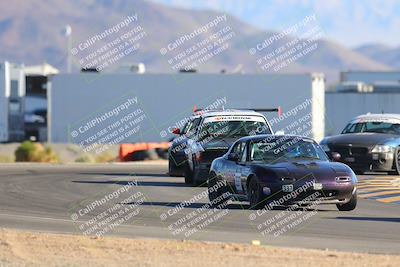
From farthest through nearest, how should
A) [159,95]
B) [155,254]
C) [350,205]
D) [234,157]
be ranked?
1. [159,95]
2. [234,157]
3. [350,205]
4. [155,254]

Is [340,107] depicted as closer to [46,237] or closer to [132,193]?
[132,193]

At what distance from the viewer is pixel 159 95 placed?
77.1 metres

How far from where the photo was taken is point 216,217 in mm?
16734

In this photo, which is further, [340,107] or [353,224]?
[340,107]

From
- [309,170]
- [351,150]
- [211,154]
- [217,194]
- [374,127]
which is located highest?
[374,127]

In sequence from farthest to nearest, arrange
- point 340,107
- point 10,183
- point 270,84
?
point 340,107, point 270,84, point 10,183

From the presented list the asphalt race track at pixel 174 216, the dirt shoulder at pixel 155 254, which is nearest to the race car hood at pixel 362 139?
the asphalt race track at pixel 174 216

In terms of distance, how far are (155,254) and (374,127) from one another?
16968mm

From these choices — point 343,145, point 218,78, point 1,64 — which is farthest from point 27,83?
point 343,145

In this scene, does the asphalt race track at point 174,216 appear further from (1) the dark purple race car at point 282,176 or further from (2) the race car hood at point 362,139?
(2) the race car hood at point 362,139

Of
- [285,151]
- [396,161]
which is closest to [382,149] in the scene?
[396,161]

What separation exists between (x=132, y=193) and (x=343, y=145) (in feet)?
22.4

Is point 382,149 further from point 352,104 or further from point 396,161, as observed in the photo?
point 352,104

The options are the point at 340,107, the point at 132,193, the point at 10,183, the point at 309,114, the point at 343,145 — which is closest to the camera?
the point at 132,193
